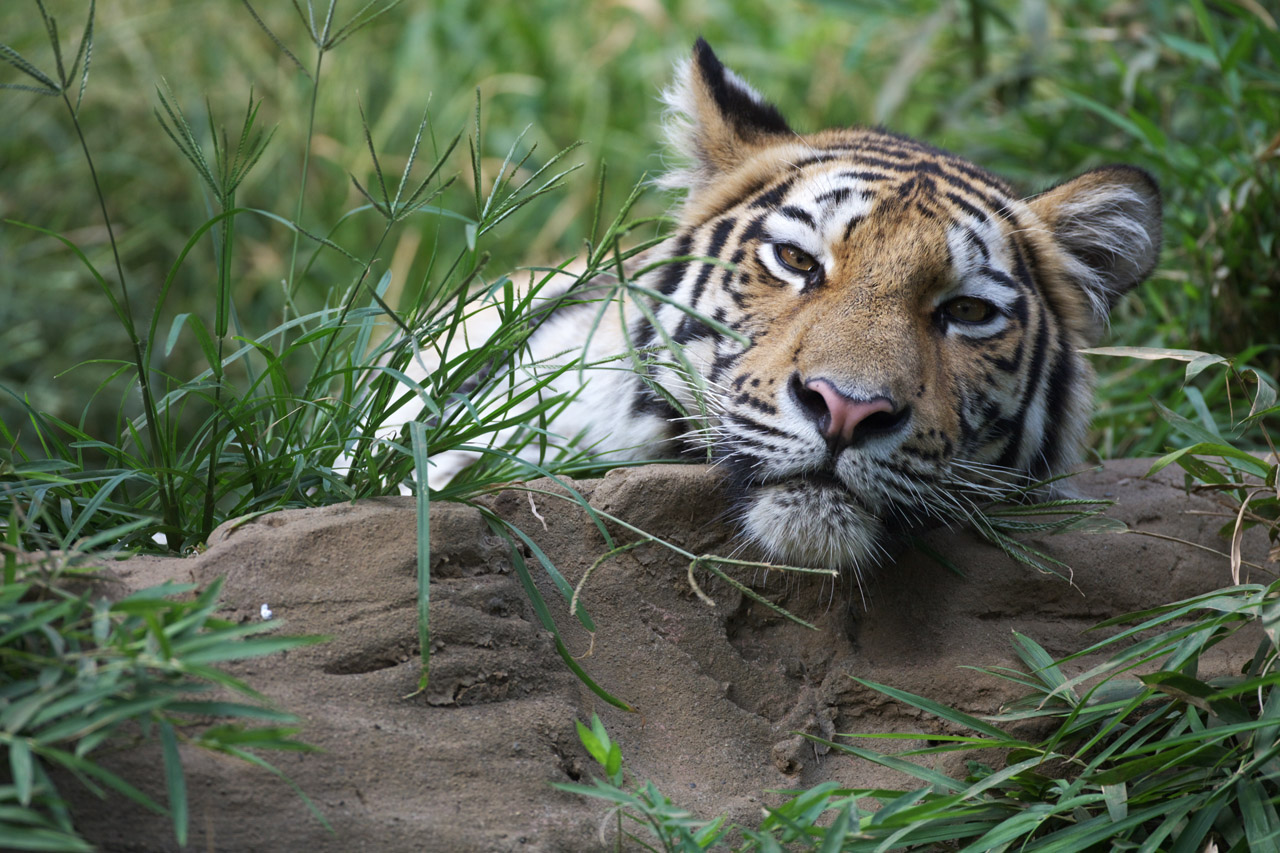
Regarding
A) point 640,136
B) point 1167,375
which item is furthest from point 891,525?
point 640,136

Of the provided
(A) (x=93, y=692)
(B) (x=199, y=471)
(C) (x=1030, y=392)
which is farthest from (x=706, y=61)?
(A) (x=93, y=692)

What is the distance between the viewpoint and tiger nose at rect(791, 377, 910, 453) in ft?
6.80

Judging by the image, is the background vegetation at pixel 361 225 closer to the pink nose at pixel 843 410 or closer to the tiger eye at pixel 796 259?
the pink nose at pixel 843 410

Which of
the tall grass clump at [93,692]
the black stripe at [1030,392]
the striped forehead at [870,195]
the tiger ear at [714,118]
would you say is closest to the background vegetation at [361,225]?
the tall grass clump at [93,692]

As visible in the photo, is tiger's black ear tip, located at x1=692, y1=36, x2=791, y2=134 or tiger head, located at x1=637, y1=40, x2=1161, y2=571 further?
tiger's black ear tip, located at x1=692, y1=36, x2=791, y2=134

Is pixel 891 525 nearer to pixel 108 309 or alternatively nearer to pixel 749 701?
pixel 749 701

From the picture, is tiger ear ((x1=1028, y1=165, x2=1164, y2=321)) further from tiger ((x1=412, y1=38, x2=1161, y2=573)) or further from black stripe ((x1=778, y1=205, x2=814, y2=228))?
black stripe ((x1=778, y1=205, x2=814, y2=228))

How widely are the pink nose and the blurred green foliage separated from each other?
2.07m

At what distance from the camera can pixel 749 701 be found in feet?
6.68

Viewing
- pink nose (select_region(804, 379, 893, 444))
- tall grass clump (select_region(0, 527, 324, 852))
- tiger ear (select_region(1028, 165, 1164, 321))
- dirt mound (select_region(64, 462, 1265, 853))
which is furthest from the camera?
tiger ear (select_region(1028, 165, 1164, 321))

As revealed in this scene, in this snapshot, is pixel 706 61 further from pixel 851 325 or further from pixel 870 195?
pixel 851 325

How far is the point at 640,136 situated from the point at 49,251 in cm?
366

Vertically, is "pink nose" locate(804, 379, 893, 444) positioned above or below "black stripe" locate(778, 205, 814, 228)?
below

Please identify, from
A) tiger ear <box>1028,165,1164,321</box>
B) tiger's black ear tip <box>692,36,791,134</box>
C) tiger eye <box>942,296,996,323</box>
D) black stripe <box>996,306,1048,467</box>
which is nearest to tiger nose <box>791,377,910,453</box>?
tiger eye <box>942,296,996,323</box>
